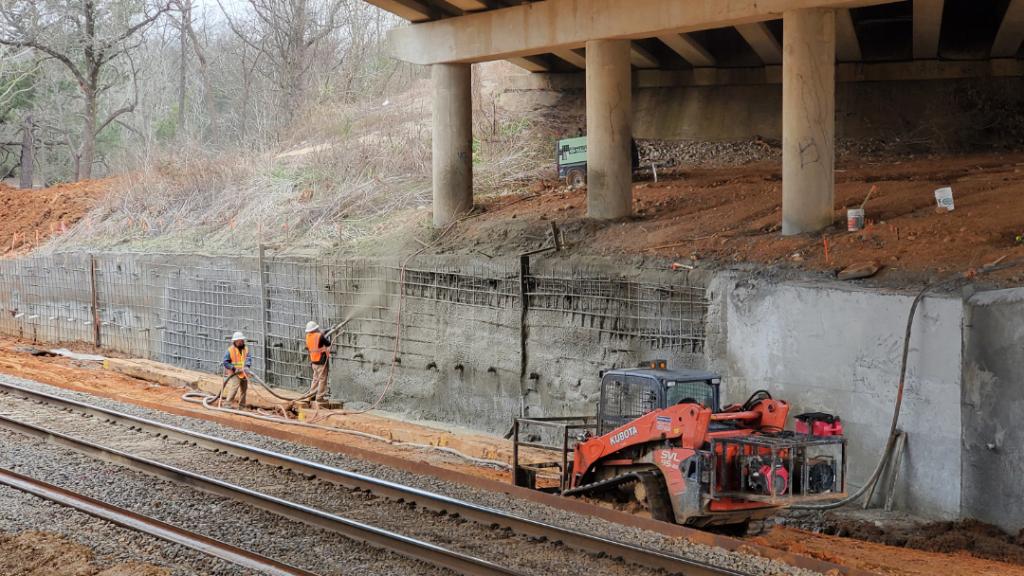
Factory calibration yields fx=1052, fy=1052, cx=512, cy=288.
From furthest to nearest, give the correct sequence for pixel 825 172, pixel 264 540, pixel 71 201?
pixel 71 201
pixel 825 172
pixel 264 540

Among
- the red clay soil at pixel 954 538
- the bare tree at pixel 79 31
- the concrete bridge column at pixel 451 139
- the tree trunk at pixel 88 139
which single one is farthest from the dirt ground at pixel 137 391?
the bare tree at pixel 79 31

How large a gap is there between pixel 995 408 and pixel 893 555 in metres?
2.38

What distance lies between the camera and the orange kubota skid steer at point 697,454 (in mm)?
11109

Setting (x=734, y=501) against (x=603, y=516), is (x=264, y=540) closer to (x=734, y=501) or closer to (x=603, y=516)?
(x=603, y=516)

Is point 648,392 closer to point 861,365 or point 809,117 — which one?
point 861,365

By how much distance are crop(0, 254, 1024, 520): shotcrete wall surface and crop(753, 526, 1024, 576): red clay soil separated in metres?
0.90

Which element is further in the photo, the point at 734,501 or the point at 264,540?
the point at 734,501

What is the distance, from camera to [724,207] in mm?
20406

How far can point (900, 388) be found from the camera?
13500 mm

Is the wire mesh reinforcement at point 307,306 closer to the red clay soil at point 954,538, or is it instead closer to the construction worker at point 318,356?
the construction worker at point 318,356

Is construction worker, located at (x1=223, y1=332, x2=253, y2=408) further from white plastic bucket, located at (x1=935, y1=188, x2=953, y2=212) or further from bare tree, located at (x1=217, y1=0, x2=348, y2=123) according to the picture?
bare tree, located at (x1=217, y1=0, x2=348, y2=123)

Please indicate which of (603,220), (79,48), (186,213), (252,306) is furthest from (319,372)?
(79,48)

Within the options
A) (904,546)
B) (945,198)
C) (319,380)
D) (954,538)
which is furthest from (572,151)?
(954,538)

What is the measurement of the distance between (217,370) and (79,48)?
22.7 meters
